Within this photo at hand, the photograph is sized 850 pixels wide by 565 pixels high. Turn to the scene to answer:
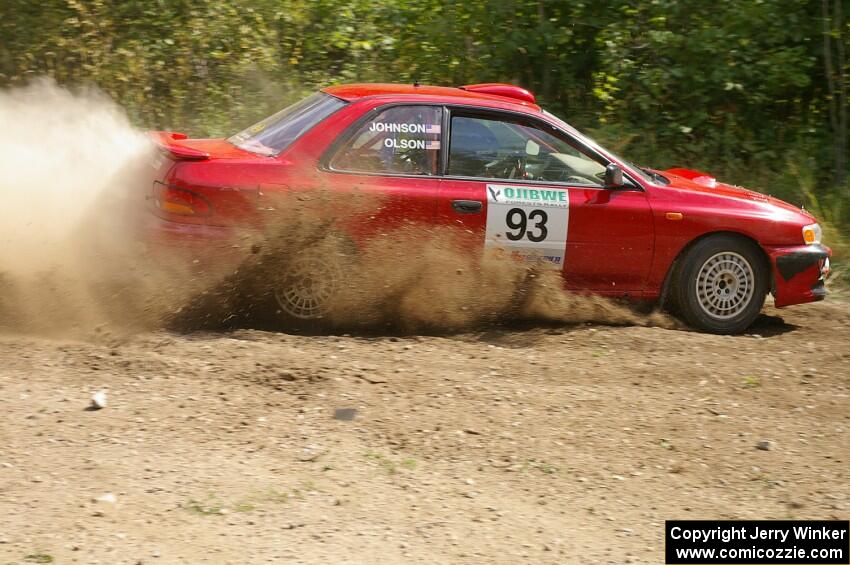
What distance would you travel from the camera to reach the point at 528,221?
709cm

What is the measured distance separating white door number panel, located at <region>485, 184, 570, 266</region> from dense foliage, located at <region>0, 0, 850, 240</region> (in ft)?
14.3

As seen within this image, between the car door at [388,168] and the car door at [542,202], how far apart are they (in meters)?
0.12

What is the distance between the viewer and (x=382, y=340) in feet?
22.7

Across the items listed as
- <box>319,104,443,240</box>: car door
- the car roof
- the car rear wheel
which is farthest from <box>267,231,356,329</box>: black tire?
the car roof

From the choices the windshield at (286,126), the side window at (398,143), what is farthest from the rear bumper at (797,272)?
the windshield at (286,126)

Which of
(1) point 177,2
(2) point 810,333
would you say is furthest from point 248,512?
(1) point 177,2

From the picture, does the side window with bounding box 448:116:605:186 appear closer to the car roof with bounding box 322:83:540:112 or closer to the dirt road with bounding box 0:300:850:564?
the car roof with bounding box 322:83:540:112

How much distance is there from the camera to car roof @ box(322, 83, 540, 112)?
23.5 feet

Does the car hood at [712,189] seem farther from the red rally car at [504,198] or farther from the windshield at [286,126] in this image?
the windshield at [286,126]

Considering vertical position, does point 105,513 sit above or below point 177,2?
below

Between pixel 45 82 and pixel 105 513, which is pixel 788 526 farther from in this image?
pixel 45 82

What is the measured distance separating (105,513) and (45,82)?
26.9ft

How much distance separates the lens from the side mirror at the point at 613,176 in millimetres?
7234

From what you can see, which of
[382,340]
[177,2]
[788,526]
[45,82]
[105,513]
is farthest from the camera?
[177,2]
